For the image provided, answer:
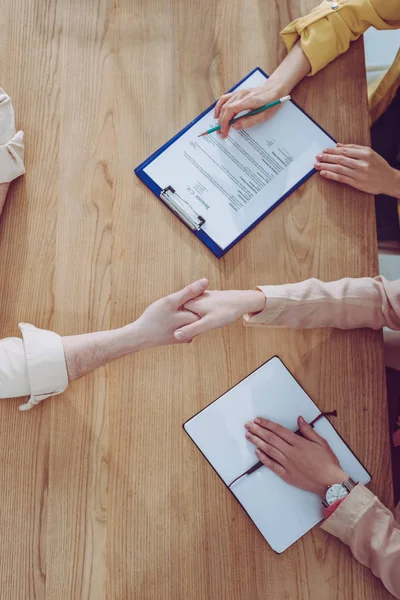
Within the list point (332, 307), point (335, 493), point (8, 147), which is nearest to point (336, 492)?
point (335, 493)

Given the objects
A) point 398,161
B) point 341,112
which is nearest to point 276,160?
point 341,112

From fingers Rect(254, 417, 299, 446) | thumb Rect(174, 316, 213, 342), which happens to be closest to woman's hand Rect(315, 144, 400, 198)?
thumb Rect(174, 316, 213, 342)

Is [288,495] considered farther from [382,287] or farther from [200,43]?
[200,43]

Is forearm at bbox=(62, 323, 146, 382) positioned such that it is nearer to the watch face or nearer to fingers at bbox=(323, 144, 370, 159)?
the watch face

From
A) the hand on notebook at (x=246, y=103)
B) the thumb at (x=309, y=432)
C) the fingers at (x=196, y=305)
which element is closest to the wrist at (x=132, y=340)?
the fingers at (x=196, y=305)

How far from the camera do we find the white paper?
950mm

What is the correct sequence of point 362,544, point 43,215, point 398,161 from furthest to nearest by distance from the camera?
point 398,161, point 43,215, point 362,544

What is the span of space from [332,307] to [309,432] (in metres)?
0.24

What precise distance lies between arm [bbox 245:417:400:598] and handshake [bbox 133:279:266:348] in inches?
8.2

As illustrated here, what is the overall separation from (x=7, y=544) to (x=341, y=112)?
107 cm

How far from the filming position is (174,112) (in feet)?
3.23

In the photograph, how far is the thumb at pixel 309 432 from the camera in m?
0.89

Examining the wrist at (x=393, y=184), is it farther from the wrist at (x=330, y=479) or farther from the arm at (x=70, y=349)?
the wrist at (x=330, y=479)

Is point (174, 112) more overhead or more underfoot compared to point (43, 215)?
more overhead
